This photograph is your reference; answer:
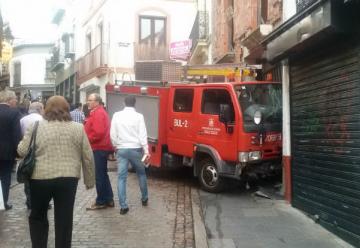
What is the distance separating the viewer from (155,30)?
25.9m

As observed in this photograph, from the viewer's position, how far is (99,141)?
8055 millimetres

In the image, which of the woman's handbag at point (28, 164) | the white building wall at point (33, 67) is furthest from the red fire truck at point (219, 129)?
the white building wall at point (33, 67)

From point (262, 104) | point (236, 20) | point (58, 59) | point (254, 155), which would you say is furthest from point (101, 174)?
point (58, 59)

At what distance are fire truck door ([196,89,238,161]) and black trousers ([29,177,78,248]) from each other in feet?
14.7

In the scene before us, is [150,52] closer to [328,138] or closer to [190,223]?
[190,223]

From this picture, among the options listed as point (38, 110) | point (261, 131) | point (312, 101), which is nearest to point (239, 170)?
point (261, 131)

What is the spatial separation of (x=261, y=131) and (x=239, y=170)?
784 mm

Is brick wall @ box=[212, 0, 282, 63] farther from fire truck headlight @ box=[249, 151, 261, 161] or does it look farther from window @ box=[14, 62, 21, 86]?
window @ box=[14, 62, 21, 86]

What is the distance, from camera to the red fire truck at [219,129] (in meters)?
9.47

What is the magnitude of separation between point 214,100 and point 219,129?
0.67 meters

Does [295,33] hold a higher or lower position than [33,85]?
lower

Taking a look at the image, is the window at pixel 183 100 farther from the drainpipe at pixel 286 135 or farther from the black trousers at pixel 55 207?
the black trousers at pixel 55 207

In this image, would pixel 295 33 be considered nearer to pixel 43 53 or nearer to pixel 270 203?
pixel 270 203

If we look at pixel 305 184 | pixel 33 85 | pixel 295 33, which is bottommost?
pixel 305 184
